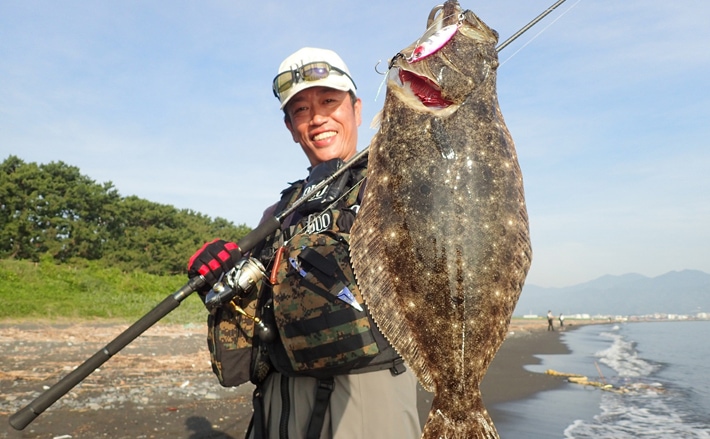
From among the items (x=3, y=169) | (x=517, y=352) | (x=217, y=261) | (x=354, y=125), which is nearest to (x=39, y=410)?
(x=217, y=261)

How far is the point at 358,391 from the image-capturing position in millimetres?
2852

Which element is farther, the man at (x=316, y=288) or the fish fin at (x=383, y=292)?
the man at (x=316, y=288)

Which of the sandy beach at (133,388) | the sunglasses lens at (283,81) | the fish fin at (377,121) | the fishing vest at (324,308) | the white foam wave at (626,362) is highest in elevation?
the sunglasses lens at (283,81)

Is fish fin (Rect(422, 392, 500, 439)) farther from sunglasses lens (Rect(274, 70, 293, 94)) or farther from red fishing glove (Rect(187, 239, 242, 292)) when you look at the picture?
sunglasses lens (Rect(274, 70, 293, 94))

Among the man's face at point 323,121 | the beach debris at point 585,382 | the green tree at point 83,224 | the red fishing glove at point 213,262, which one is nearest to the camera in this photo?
the red fishing glove at point 213,262

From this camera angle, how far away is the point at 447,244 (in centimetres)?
199

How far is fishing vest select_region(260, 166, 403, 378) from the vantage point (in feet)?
9.14

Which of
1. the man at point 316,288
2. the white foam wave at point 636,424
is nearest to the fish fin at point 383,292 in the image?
the man at point 316,288

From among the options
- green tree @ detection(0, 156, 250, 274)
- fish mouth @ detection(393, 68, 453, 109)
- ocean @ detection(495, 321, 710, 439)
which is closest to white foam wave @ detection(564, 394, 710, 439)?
ocean @ detection(495, 321, 710, 439)

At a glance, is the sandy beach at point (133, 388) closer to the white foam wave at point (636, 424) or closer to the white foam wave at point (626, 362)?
the white foam wave at point (636, 424)

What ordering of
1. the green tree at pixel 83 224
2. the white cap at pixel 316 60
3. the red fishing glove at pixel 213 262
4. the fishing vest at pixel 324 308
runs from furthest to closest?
the green tree at pixel 83 224 → the white cap at pixel 316 60 → the red fishing glove at pixel 213 262 → the fishing vest at pixel 324 308

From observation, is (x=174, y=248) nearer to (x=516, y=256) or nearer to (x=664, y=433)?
(x=664, y=433)

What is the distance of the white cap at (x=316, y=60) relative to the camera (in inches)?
140

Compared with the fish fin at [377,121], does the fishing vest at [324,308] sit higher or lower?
lower
